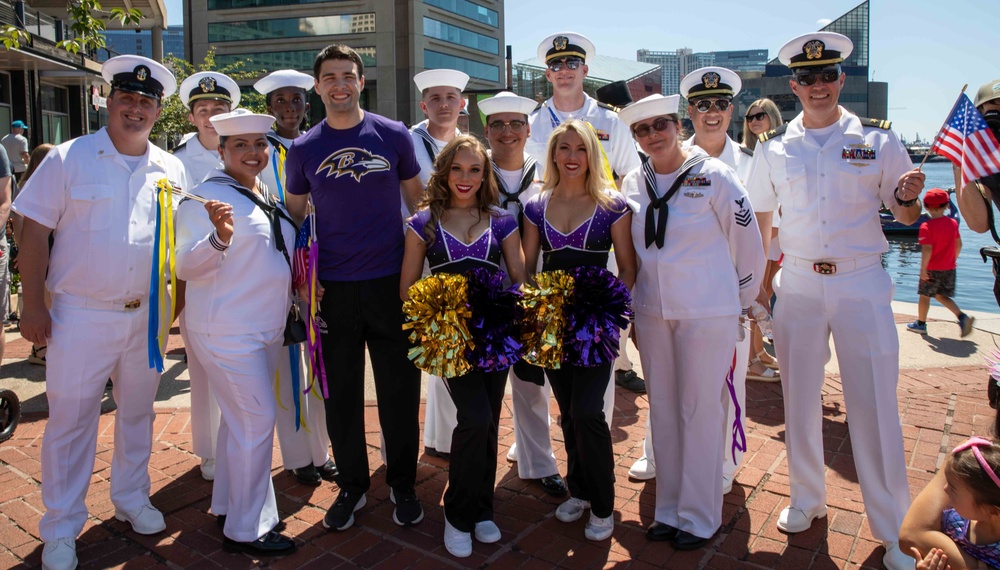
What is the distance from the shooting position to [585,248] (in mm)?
3756

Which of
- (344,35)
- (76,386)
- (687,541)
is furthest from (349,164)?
(344,35)

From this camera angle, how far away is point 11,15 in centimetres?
1538

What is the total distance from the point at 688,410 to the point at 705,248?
0.83 meters

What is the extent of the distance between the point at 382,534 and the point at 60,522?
157cm

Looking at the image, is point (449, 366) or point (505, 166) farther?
point (505, 166)

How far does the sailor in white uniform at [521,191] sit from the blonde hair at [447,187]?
11.3 inches

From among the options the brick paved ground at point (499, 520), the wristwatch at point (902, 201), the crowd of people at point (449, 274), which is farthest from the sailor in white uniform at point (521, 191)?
the wristwatch at point (902, 201)

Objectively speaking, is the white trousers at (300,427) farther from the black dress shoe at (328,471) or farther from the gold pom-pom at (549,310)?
the gold pom-pom at (549,310)

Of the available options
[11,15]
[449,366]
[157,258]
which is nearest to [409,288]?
[449,366]

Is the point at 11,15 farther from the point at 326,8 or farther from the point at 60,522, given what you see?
the point at 326,8

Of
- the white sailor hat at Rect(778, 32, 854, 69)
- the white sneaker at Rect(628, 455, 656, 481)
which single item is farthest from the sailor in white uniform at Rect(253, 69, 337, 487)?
the white sailor hat at Rect(778, 32, 854, 69)

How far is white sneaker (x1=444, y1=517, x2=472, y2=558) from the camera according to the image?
3594 millimetres

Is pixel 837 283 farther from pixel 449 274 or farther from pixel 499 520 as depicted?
pixel 499 520

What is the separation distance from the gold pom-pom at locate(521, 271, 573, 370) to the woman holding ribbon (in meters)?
0.50
